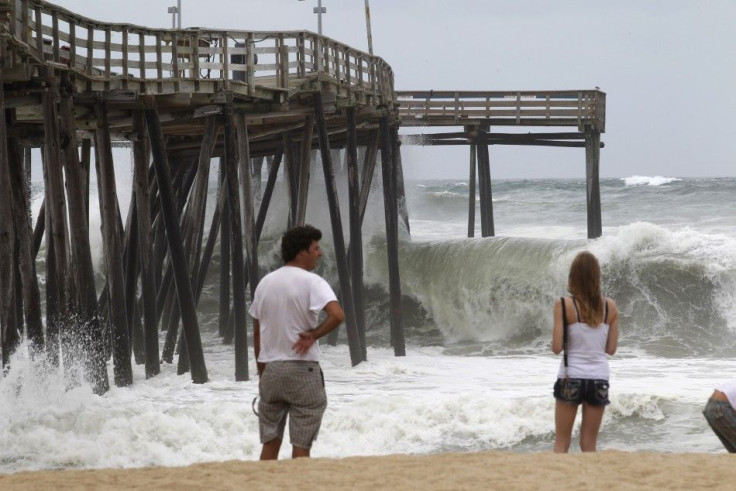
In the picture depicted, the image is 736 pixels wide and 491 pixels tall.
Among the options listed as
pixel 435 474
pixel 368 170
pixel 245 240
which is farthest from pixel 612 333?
pixel 368 170

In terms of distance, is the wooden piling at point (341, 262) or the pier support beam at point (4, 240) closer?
the pier support beam at point (4, 240)

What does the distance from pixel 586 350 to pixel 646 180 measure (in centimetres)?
5836

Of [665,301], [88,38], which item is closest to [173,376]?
[88,38]

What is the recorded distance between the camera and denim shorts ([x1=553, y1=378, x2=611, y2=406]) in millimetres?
7945

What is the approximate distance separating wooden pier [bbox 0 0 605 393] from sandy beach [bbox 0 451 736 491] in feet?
16.8

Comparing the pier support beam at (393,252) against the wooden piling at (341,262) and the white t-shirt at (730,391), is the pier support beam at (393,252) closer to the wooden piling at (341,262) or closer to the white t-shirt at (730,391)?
the wooden piling at (341,262)

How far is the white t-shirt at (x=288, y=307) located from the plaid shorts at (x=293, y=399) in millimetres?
66

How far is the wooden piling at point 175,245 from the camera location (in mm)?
15633

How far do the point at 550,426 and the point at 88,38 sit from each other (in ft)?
21.5

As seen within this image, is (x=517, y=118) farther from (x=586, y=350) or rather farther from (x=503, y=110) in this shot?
(x=586, y=350)

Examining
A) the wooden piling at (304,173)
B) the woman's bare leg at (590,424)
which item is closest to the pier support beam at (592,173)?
the wooden piling at (304,173)

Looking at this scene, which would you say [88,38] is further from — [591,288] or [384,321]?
[384,321]

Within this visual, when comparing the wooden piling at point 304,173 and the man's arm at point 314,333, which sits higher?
the wooden piling at point 304,173

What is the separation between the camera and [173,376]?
1655cm
